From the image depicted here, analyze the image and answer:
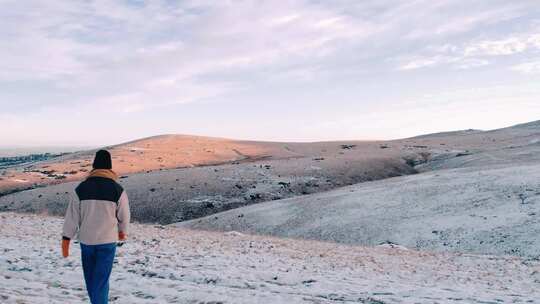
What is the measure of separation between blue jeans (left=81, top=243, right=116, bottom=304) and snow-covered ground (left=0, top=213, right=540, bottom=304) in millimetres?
2221

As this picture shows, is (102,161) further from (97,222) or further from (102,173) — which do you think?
(97,222)

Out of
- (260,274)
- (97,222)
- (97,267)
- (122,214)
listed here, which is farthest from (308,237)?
(97,222)

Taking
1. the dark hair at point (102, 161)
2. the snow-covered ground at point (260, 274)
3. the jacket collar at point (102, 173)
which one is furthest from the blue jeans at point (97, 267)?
the snow-covered ground at point (260, 274)

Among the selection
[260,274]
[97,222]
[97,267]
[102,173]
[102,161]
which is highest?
[102,161]

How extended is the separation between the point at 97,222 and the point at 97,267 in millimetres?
809

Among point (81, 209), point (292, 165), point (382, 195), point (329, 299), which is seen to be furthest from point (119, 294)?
point (292, 165)

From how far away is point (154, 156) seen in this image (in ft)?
257

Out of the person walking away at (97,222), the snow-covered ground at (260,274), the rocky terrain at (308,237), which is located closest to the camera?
the person walking away at (97,222)

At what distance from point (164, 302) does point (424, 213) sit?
21277mm

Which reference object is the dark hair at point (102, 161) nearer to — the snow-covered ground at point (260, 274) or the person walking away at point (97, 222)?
the person walking away at point (97, 222)

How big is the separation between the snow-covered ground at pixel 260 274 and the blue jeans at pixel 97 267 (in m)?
2.22

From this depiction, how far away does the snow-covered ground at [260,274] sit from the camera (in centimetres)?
1159

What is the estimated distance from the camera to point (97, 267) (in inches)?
346

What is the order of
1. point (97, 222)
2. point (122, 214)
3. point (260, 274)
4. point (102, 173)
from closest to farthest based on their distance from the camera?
point (97, 222) → point (102, 173) → point (122, 214) → point (260, 274)
